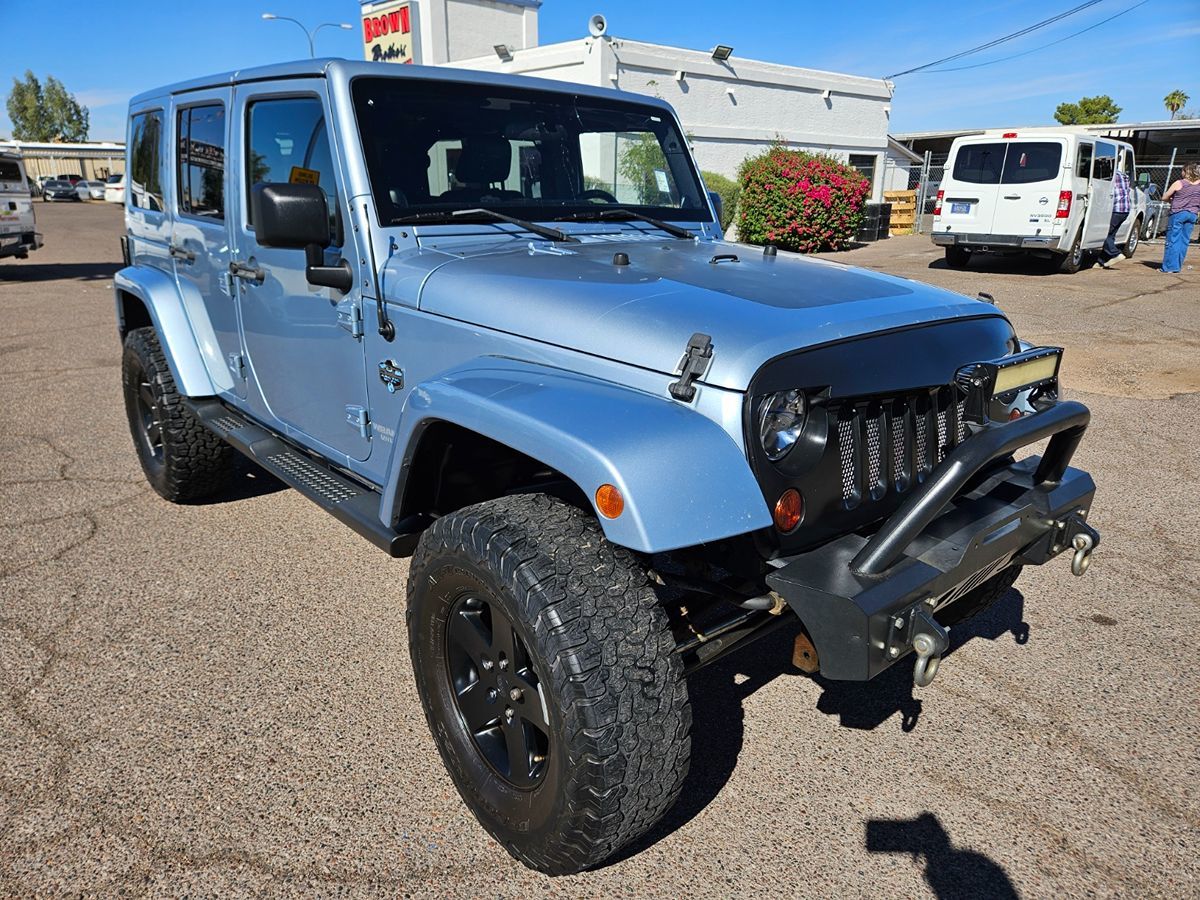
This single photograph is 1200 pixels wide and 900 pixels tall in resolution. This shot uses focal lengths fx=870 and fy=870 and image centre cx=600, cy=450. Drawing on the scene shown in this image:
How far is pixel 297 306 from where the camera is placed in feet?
10.6

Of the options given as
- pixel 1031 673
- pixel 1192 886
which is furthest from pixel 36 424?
pixel 1192 886

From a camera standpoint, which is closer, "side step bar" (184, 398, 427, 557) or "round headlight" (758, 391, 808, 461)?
"round headlight" (758, 391, 808, 461)

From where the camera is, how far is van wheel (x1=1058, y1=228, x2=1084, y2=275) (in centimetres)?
1433

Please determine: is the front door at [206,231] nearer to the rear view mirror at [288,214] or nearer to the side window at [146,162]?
the side window at [146,162]

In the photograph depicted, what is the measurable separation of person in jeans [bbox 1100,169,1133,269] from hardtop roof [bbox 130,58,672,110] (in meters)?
14.8

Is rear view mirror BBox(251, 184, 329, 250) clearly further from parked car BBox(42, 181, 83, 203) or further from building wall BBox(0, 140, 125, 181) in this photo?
building wall BBox(0, 140, 125, 181)

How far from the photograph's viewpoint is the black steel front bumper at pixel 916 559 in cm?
193

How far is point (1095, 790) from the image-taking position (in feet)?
8.40

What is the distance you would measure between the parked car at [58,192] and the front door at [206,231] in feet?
190

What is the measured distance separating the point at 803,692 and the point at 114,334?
362 inches

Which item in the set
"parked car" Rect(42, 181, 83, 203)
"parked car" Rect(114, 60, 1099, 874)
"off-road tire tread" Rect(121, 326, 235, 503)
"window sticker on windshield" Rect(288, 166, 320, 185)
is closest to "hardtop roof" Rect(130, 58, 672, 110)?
"parked car" Rect(114, 60, 1099, 874)

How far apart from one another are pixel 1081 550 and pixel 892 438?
75cm

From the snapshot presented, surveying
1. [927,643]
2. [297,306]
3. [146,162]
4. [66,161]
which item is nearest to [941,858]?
[927,643]

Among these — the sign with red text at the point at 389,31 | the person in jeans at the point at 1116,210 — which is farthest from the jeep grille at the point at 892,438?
the sign with red text at the point at 389,31
